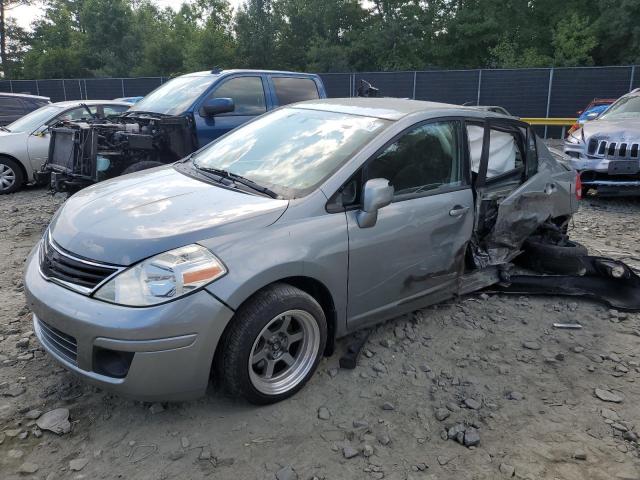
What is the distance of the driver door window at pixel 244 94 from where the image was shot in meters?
7.20

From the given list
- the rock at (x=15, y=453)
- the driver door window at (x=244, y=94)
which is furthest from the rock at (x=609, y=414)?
the driver door window at (x=244, y=94)

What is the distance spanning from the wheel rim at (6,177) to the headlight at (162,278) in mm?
7367

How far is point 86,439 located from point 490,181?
3.44m

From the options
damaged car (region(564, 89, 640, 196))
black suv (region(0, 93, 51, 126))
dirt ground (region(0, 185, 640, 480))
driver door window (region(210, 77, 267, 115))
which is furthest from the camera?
black suv (region(0, 93, 51, 126))

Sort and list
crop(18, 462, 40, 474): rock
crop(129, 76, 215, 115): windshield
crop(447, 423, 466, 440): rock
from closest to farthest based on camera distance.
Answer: crop(18, 462, 40, 474): rock
crop(447, 423, 466, 440): rock
crop(129, 76, 215, 115): windshield

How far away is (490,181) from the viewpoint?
4.32 metres

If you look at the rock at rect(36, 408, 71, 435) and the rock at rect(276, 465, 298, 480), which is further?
the rock at rect(36, 408, 71, 435)

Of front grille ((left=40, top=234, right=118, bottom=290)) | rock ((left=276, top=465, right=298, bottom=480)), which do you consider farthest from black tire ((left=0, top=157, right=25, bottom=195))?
rock ((left=276, top=465, right=298, bottom=480))

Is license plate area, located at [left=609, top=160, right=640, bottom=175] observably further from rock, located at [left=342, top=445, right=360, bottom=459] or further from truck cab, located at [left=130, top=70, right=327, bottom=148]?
rock, located at [left=342, top=445, right=360, bottom=459]

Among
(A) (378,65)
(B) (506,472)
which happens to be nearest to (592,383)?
(B) (506,472)

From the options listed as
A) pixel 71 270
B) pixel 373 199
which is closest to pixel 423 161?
pixel 373 199

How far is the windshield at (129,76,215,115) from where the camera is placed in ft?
22.9

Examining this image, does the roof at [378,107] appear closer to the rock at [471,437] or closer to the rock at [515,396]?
the rock at [515,396]

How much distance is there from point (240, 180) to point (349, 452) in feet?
5.92
